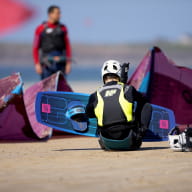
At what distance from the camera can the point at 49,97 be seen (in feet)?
28.1

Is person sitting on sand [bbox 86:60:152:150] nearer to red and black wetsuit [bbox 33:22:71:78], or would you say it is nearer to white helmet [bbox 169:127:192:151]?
white helmet [bbox 169:127:192:151]

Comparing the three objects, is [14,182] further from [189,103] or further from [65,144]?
[189,103]

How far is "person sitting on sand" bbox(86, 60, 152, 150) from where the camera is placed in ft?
24.2

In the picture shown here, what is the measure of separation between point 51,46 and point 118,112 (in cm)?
503

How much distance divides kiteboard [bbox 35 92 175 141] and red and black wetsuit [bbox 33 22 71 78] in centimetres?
367

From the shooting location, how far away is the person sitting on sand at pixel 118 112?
737 centimetres

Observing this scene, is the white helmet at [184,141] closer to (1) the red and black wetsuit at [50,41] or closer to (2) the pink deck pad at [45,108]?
(2) the pink deck pad at [45,108]

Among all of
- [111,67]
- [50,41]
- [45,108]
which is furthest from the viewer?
[50,41]

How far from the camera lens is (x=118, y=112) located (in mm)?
7363

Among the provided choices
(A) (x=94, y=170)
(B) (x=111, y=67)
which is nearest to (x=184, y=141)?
(B) (x=111, y=67)

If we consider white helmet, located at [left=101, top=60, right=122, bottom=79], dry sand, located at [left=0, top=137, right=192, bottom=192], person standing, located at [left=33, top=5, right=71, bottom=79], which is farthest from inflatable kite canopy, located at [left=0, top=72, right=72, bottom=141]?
person standing, located at [left=33, top=5, right=71, bottom=79]

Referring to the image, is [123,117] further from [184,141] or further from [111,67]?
[184,141]

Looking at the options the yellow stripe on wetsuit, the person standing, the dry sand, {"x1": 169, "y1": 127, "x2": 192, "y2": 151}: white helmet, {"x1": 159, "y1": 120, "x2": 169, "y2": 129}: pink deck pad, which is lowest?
the dry sand

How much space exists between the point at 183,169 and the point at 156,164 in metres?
0.39
